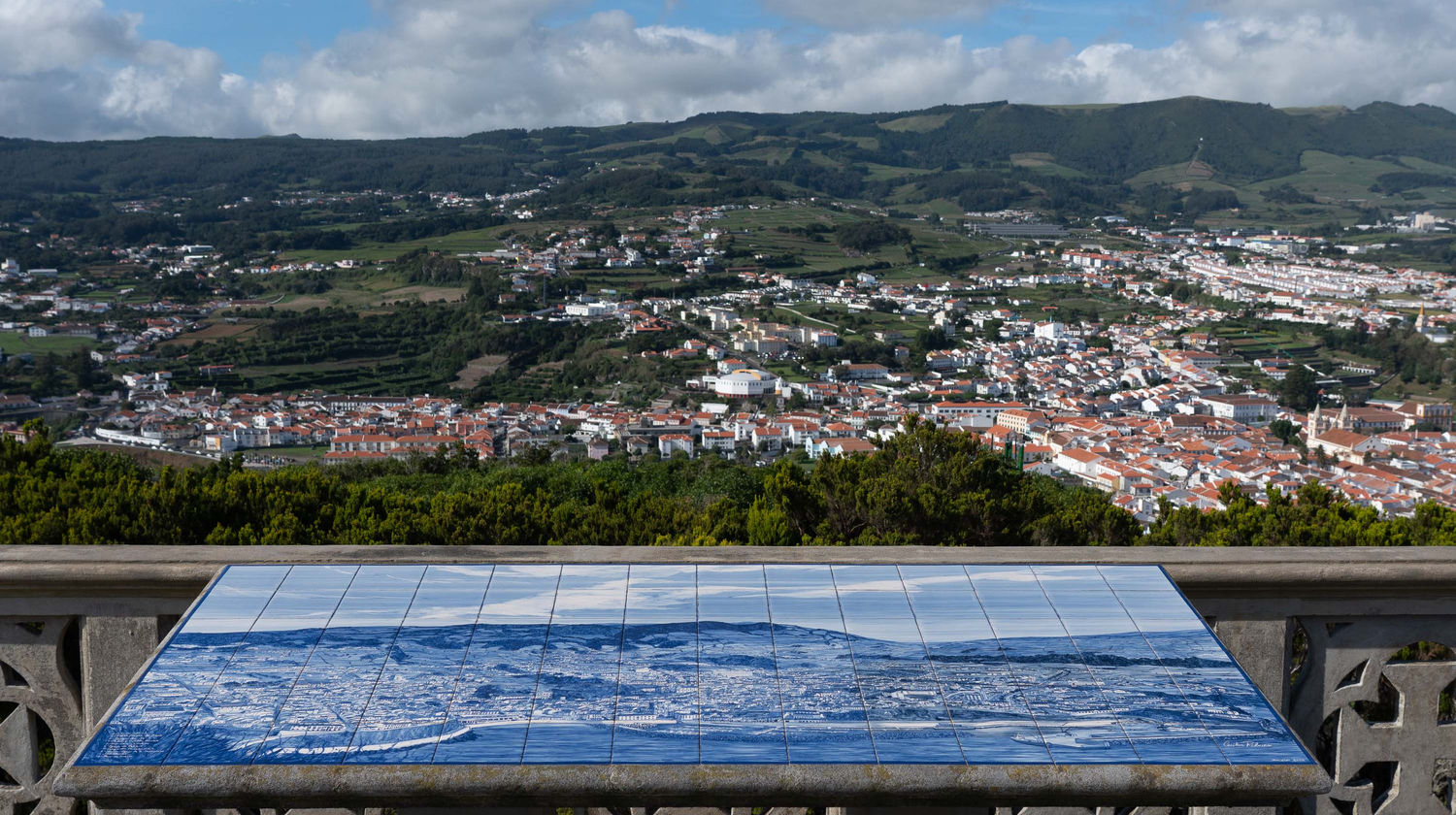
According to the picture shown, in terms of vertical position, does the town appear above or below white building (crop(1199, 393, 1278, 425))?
above

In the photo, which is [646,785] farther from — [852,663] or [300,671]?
[300,671]

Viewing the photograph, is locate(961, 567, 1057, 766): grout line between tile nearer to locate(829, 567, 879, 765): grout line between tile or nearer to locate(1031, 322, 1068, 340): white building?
locate(829, 567, 879, 765): grout line between tile

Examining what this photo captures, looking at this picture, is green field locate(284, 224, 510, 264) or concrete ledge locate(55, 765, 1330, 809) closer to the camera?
concrete ledge locate(55, 765, 1330, 809)

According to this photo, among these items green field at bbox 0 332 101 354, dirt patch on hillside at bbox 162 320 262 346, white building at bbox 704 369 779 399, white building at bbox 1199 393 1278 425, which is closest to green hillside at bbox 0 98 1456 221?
dirt patch on hillside at bbox 162 320 262 346

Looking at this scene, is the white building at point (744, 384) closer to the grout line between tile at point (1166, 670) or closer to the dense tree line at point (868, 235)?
the dense tree line at point (868, 235)

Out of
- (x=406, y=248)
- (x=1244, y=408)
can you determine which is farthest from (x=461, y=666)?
(x=406, y=248)

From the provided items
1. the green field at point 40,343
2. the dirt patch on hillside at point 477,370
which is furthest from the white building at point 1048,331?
the green field at point 40,343

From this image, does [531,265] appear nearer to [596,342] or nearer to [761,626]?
[596,342]
